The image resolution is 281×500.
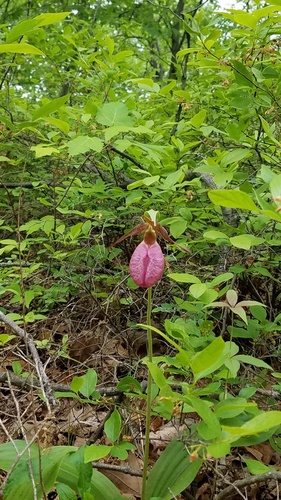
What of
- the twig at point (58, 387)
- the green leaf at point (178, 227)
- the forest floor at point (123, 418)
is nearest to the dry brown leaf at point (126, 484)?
the forest floor at point (123, 418)

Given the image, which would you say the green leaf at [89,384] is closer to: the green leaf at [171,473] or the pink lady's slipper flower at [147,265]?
the green leaf at [171,473]

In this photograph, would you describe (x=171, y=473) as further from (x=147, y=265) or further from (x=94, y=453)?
(x=147, y=265)

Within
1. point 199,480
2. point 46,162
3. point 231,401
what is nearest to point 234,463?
point 199,480

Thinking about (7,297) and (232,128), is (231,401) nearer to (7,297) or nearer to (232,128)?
(232,128)

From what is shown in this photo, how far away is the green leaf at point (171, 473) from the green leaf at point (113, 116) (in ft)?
3.38

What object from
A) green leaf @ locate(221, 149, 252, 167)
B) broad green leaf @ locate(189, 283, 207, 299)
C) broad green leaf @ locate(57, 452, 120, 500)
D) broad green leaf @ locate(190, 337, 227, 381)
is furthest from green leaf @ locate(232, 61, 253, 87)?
broad green leaf @ locate(57, 452, 120, 500)

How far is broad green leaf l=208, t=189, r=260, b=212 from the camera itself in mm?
707

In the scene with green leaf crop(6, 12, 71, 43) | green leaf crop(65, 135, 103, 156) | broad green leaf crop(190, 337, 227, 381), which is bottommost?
broad green leaf crop(190, 337, 227, 381)

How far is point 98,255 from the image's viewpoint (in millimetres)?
1943

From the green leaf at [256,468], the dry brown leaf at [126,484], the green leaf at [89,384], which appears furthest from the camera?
the dry brown leaf at [126,484]

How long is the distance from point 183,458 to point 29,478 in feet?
1.24

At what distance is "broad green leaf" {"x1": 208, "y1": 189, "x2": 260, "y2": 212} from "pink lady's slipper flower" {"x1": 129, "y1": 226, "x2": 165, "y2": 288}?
0.25m

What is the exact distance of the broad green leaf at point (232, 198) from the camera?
0.71 m

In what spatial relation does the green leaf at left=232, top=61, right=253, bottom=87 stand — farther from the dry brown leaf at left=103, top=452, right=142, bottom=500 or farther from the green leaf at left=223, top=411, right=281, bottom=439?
the dry brown leaf at left=103, top=452, right=142, bottom=500
